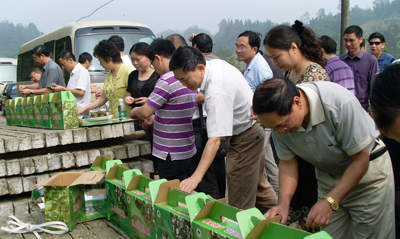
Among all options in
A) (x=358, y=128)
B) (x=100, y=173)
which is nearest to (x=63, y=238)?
(x=100, y=173)

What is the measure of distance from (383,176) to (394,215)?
27 cm

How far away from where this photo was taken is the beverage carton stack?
1.30 metres

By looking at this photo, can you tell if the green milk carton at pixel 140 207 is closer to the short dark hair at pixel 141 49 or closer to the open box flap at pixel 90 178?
the open box flap at pixel 90 178

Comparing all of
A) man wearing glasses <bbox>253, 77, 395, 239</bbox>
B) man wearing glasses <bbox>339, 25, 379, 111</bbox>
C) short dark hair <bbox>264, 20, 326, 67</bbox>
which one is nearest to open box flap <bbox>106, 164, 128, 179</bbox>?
man wearing glasses <bbox>253, 77, 395, 239</bbox>

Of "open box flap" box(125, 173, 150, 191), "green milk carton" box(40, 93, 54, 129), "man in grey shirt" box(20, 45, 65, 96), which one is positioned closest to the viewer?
"open box flap" box(125, 173, 150, 191)

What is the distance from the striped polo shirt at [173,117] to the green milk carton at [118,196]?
0.84 meters

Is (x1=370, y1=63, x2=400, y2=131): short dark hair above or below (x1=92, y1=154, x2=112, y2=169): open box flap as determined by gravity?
above

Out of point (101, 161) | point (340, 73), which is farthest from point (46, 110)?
point (340, 73)

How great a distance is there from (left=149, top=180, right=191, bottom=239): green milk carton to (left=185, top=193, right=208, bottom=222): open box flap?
4 cm

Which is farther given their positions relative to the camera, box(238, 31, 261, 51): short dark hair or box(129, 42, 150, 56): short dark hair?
box(238, 31, 261, 51): short dark hair

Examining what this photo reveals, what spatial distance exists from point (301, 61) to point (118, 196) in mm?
1544

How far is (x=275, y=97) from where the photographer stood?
167 cm

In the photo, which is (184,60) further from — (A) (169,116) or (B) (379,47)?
(B) (379,47)

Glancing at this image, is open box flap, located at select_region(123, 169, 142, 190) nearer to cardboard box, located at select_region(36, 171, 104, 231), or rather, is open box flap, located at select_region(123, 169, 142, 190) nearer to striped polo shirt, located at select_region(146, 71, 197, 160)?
cardboard box, located at select_region(36, 171, 104, 231)
